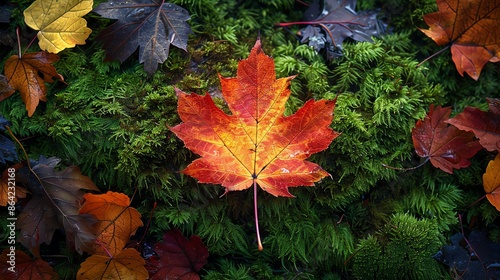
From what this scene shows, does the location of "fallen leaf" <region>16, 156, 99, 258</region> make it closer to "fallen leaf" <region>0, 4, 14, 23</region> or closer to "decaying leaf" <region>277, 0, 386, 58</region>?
"fallen leaf" <region>0, 4, 14, 23</region>

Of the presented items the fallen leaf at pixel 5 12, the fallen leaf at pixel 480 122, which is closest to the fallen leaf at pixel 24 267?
the fallen leaf at pixel 5 12

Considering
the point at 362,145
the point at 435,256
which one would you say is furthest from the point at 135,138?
the point at 435,256

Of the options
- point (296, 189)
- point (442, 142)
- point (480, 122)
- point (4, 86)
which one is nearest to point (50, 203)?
point (4, 86)

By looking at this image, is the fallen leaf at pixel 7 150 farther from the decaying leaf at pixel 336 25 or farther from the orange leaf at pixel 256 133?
the decaying leaf at pixel 336 25

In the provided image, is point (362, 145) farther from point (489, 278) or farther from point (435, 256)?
point (489, 278)

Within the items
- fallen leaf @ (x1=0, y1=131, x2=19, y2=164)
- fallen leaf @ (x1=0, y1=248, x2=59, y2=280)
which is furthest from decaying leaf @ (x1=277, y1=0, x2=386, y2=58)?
fallen leaf @ (x1=0, y1=248, x2=59, y2=280)

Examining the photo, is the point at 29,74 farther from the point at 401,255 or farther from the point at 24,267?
the point at 401,255
